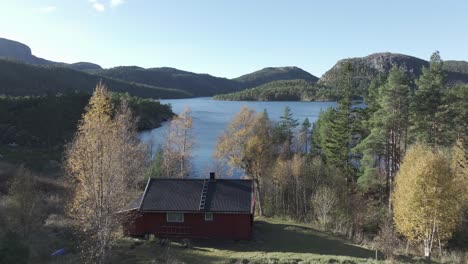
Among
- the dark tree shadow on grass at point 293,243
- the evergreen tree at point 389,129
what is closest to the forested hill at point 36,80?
the evergreen tree at point 389,129

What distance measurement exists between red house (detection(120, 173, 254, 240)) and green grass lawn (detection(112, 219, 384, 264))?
106 cm

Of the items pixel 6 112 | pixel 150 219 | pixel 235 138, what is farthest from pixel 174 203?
pixel 6 112

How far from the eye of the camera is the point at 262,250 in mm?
25641

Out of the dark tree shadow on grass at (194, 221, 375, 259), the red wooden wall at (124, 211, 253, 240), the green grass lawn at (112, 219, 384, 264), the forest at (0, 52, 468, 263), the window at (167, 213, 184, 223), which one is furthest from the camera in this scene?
the window at (167, 213, 184, 223)

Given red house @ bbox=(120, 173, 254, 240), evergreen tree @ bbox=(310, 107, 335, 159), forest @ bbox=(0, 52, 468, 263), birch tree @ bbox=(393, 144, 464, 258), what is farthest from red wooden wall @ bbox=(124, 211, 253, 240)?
evergreen tree @ bbox=(310, 107, 335, 159)

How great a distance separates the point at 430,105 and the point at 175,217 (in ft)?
83.1

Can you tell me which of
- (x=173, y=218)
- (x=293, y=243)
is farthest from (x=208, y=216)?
(x=293, y=243)

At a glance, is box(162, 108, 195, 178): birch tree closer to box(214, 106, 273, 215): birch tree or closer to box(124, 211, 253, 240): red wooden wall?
box(214, 106, 273, 215): birch tree

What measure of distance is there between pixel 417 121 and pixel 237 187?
63.4ft

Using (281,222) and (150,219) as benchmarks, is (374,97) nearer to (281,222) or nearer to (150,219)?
(281,222)

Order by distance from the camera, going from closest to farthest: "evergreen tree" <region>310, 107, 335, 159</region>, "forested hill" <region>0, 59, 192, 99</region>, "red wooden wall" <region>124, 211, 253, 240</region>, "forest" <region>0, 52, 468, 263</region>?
"forest" <region>0, 52, 468, 263</region> → "red wooden wall" <region>124, 211, 253, 240</region> → "evergreen tree" <region>310, 107, 335, 159</region> → "forested hill" <region>0, 59, 192, 99</region>

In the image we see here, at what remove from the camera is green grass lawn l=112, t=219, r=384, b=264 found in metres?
22.2

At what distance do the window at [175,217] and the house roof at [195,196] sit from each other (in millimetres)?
518

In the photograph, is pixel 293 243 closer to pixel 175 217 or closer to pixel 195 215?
pixel 195 215
